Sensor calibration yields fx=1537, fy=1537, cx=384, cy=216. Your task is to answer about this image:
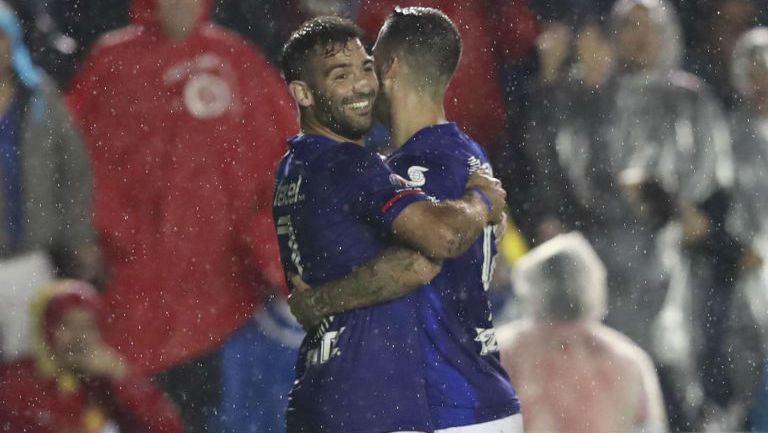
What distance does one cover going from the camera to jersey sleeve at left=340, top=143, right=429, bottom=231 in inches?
131

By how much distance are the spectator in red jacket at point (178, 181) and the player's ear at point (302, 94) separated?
7.92 feet

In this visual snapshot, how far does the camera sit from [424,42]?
12.4 feet

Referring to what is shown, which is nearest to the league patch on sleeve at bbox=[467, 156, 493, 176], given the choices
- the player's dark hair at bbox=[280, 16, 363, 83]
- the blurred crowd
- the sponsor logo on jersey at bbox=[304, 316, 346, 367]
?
the player's dark hair at bbox=[280, 16, 363, 83]

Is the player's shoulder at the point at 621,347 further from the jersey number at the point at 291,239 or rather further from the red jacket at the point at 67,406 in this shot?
the jersey number at the point at 291,239

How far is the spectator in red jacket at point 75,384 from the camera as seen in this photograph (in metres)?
5.18

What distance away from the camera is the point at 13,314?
18.3 feet

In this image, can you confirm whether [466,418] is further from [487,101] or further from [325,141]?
[487,101]

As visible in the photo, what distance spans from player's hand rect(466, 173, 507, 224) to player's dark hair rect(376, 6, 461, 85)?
0.36 meters

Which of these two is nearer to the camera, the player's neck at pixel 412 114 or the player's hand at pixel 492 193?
the player's hand at pixel 492 193

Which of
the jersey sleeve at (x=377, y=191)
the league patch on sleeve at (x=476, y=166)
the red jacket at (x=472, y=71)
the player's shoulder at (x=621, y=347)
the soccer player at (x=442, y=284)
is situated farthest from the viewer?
the red jacket at (x=472, y=71)

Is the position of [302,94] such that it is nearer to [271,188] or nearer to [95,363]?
[95,363]

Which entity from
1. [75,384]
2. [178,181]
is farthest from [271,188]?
[75,384]

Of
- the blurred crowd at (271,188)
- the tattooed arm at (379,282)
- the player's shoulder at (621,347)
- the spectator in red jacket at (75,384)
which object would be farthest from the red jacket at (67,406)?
the tattooed arm at (379,282)

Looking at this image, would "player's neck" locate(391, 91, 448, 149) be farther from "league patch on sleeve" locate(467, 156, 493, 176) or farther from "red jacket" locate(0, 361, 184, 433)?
"red jacket" locate(0, 361, 184, 433)
